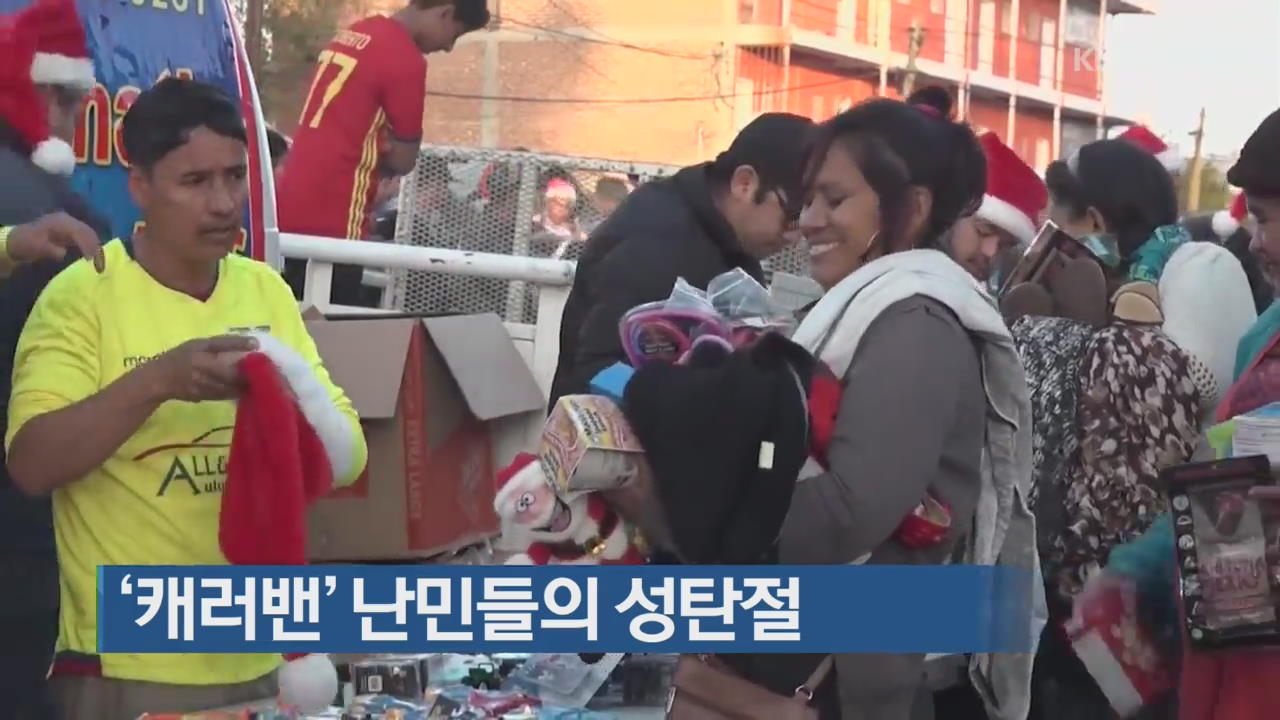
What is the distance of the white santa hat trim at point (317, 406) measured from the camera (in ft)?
11.6

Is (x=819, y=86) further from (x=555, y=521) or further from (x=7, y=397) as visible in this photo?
(x=555, y=521)

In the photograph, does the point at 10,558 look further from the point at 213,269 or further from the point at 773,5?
the point at 773,5

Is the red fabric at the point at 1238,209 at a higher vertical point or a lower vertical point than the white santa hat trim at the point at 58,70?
lower

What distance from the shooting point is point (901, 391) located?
3029 mm

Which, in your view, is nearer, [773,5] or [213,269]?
[213,269]

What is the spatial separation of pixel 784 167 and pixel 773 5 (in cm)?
4799

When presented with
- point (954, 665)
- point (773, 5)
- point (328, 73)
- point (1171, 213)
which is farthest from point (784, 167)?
point (773, 5)

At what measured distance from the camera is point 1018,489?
11.0 ft

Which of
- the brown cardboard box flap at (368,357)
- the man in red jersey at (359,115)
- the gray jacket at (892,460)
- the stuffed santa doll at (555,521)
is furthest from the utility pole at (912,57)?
the stuffed santa doll at (555,521)

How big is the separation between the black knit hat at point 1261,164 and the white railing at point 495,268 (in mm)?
2517

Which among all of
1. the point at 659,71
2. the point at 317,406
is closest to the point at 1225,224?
the point at 317,406

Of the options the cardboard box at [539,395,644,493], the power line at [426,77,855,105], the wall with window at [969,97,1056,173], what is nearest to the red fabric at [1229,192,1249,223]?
the cardboard box at [539,395,644,493]

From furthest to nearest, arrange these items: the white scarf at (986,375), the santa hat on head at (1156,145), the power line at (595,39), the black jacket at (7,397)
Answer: the power line at (595,39) → the santa hat on head at (1156,145) → the black jacket at (7,397) → the white scarf at (986,375)
